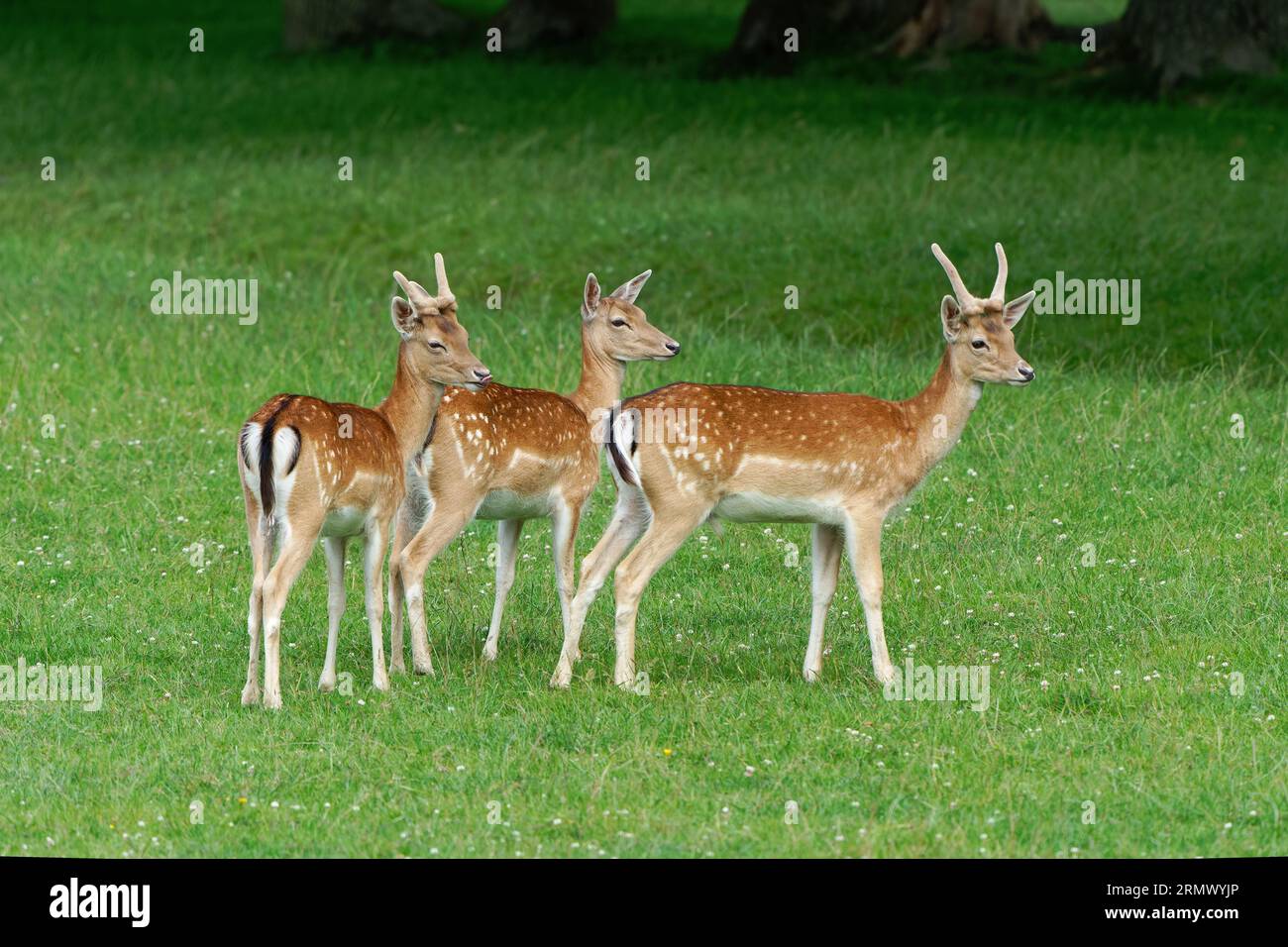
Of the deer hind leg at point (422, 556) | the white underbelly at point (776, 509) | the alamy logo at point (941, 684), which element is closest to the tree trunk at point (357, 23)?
the deer hind leg at point (422, 556)

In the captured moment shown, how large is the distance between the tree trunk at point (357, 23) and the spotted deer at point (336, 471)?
1983 centimetres

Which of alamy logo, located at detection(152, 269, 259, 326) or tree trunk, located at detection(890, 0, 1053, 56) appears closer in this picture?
alamy logo, located at detection(152, 269, 259, 326)

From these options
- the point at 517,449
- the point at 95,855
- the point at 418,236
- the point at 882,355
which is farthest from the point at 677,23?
the point at 95,855

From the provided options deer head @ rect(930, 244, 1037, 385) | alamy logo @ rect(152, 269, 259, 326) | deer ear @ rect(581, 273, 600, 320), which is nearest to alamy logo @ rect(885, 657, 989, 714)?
deer head @ rect(930, 244, 1037, 385)

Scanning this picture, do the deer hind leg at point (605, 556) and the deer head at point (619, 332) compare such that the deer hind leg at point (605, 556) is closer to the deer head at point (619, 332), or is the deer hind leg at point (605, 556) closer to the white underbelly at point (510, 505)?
the white underbelly at point (510, 505)

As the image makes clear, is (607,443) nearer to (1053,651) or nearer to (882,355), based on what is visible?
(1053,651)

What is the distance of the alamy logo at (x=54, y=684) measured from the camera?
8961mm

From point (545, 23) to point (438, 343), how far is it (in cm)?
2004

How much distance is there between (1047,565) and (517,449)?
3.25 m

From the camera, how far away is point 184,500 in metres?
12.3

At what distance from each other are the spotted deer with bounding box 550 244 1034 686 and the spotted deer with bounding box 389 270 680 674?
1.27 ft

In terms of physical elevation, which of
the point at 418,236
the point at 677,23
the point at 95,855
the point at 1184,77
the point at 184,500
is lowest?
the point at 95,855

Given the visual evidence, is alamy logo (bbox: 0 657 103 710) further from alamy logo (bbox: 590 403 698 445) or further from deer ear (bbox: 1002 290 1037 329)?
deer ear (bbox: 1002 290 1037 329)

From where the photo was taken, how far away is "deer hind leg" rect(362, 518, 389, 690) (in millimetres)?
9117
